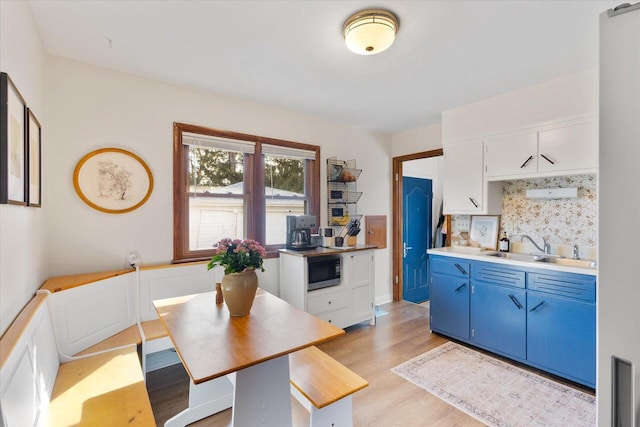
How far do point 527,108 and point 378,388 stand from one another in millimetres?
2872

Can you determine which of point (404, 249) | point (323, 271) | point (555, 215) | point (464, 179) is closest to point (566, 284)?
point (555, 215)

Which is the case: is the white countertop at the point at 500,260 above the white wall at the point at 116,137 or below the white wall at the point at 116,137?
below

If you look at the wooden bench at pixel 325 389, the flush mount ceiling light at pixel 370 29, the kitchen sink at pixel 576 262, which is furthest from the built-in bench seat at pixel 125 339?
the kitchen sink at pixel 576 262

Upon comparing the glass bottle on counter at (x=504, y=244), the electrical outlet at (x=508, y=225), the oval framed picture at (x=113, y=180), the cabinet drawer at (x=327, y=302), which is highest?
the oval framed picture at (x=113, y=180)

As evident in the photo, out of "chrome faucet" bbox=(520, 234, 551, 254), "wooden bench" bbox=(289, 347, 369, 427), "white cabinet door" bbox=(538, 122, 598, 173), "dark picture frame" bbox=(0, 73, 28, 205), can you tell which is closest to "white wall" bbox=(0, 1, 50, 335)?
"dark picture frame" bbox=(0, 73, 28, 205)

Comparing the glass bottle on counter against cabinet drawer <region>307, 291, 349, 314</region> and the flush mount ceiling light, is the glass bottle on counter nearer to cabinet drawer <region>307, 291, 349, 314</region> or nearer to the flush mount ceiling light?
cabinet drawer <region>307, 291, 349, 314</region>

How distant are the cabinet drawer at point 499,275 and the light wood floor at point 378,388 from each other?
87cm

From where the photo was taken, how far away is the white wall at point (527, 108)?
8.25ft

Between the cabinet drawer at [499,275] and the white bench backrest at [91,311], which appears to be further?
the cabinet drawer at [499,275]

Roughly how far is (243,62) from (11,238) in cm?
188

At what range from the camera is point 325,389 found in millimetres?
1669

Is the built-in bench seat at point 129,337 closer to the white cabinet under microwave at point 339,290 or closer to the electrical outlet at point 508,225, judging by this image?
the white cabinet under microwave at point 339,290

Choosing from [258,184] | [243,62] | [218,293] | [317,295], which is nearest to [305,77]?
[243,62]

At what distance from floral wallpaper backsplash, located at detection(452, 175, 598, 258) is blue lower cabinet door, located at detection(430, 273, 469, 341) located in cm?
78
